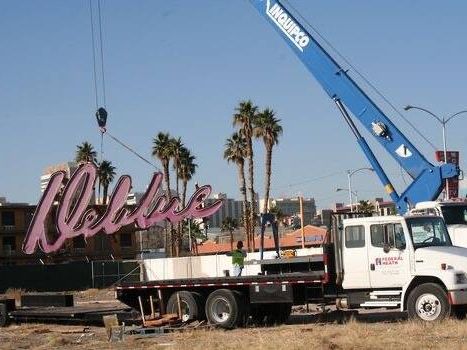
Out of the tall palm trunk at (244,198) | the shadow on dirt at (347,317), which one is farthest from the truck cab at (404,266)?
the tall palm trunk at (244,198)

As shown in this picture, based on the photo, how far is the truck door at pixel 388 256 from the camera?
61.1 feet

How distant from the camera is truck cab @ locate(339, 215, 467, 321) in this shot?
714 inches

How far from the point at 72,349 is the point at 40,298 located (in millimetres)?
8364

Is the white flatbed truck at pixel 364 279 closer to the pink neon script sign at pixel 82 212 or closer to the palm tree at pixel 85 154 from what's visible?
the pink neon script sign at pixel 82 212

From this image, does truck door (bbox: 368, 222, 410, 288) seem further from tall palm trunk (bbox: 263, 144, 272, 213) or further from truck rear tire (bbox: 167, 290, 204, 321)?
tall palm trunk (bbox: 263, 144, 272, 213)

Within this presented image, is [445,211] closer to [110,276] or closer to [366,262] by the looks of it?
[366,262]

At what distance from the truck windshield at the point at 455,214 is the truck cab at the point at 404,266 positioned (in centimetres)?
356

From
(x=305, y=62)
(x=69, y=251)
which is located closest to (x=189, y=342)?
(x=305, y=62)

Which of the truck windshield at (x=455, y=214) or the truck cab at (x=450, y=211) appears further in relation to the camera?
the truck windshield at (x=455, y=214)

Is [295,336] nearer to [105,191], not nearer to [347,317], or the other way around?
[347,317]

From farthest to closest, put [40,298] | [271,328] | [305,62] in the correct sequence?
[305,62], [40,298], [271,328]

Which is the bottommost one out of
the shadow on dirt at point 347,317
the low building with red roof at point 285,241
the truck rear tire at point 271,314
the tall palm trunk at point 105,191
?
the shadow on dirt at point 347,317

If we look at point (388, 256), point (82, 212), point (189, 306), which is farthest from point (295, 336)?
point (82, 212)

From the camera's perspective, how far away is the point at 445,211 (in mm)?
22812
